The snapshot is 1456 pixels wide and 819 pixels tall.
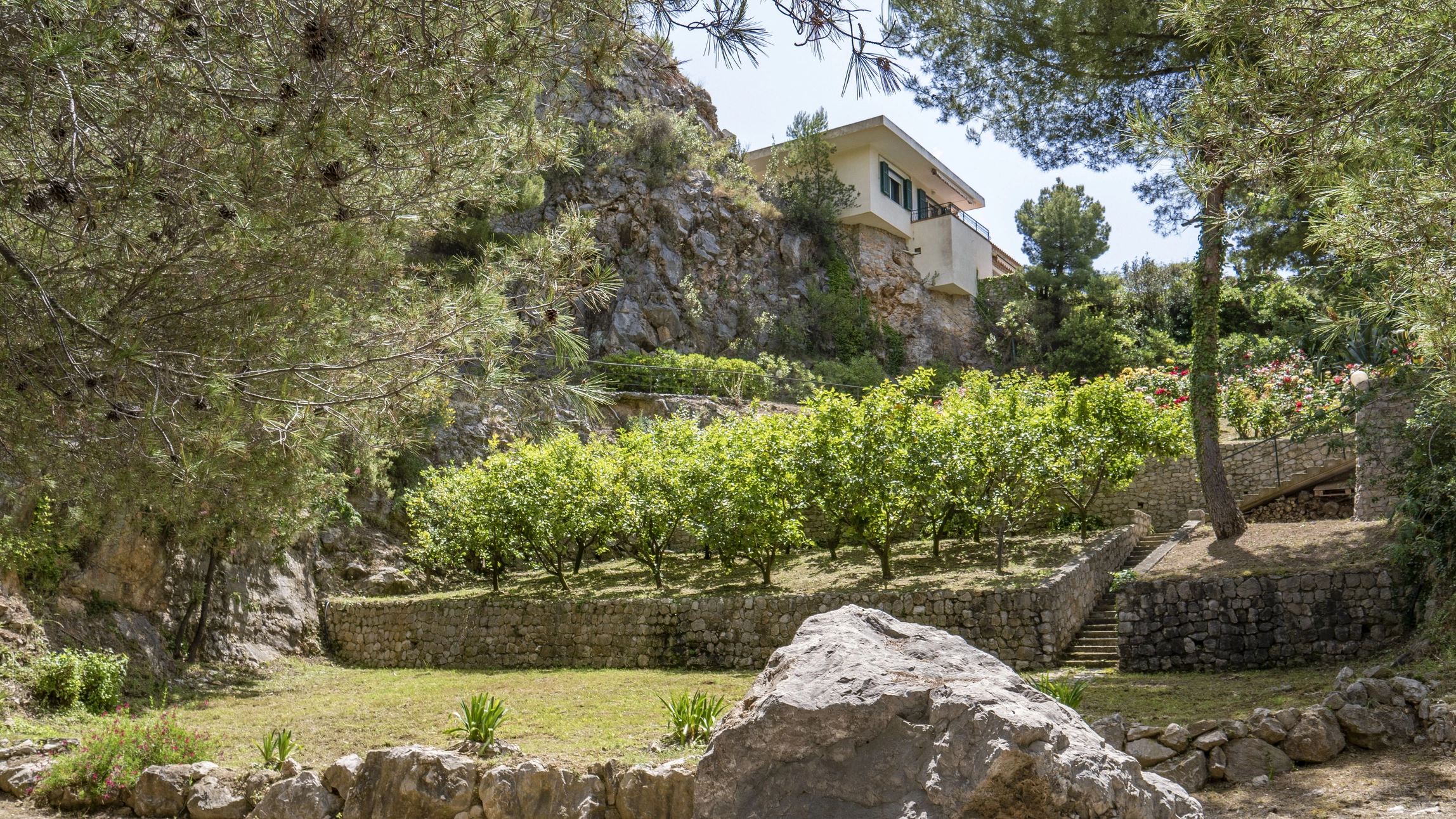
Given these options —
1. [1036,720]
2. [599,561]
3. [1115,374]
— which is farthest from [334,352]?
[1115,374]

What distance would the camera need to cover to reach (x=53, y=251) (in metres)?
4.60

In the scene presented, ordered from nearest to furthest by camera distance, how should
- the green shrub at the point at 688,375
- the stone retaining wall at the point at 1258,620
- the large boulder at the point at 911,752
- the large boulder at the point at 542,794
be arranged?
the large boulder at the point at 911,752, the large boulder at the point at 542,794, the stone retaining wall at the point at 1258,620, the green shrub at the point at 688,375

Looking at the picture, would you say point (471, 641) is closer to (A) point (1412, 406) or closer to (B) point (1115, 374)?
(A) point (1412, 406)

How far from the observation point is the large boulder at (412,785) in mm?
5793

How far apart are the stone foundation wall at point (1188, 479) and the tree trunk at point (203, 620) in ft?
53.5

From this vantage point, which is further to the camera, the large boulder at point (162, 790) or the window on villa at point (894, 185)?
the window on villa at point (894, 185)

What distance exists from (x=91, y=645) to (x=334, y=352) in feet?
33.6

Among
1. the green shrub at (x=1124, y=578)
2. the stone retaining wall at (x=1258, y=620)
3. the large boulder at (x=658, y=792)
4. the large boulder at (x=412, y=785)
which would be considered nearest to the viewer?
the large boulder at (x=658, y=792)

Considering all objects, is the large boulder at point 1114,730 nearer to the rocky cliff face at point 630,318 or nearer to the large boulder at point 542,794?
the large boulder at point 542,794

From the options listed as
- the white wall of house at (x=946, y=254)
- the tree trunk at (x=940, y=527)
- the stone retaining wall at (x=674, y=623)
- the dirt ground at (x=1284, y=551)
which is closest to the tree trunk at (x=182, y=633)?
the stone retaining wall at (x=674, y=623)

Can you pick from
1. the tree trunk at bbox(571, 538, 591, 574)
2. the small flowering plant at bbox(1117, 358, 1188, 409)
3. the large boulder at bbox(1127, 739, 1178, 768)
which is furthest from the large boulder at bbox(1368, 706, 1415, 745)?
the tree trunk at bbox(571, 538, 591, 574)

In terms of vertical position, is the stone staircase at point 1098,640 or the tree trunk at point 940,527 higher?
the tree trunk at point 940,527

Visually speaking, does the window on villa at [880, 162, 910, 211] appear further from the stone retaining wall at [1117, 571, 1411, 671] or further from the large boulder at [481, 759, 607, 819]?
the large boulder at [481, 759, 607, 819]

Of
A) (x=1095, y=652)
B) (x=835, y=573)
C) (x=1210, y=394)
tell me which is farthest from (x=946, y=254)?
(x=1095, y=652)
